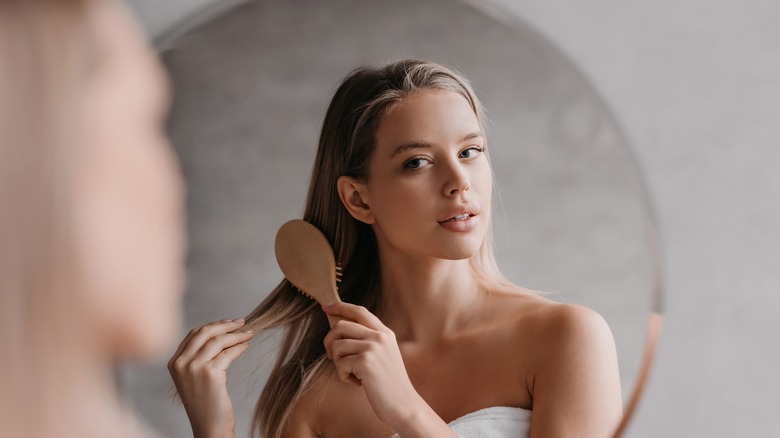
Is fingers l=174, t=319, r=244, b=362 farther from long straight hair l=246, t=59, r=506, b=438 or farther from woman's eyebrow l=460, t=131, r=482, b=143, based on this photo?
woman's eyebrow l=460, t=131, r=482, b=143

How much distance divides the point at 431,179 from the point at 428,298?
7 centimetres

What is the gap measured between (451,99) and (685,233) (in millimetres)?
223

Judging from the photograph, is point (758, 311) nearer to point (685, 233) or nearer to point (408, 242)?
point (685, 233)

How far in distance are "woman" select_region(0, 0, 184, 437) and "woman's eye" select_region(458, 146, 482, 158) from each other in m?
0.18

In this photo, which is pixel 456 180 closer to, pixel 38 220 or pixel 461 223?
pixel 461 223

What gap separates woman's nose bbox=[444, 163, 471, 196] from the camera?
1.66ft

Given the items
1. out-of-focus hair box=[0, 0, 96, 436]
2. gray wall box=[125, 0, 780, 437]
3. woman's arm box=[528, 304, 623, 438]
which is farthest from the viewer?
gray wall box=[125, 0, 780, 437]

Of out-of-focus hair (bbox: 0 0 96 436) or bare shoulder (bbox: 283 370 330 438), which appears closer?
out-of-focus hair (bbox: 0 0 96 436)

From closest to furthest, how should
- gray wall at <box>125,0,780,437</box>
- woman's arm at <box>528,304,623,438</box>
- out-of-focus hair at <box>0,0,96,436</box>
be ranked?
out-of-focus hair at <box>0,0,96,436</box>
woman's arm at <box>528,304,623,438</box>
gray wall at <box>125,0,780,437</box>

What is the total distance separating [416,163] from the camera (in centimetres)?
50

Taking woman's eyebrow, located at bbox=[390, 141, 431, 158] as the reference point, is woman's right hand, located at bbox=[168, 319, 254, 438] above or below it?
below

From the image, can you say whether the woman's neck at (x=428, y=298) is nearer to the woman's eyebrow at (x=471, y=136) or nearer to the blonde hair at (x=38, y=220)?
the woman's eyebrow at (x=471, y=136)

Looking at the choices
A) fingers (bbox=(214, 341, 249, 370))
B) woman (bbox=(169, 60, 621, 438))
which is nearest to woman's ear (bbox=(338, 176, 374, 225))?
woman (bbox=(169, 60, 621, 438))

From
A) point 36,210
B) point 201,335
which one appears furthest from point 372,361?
point 36,210
